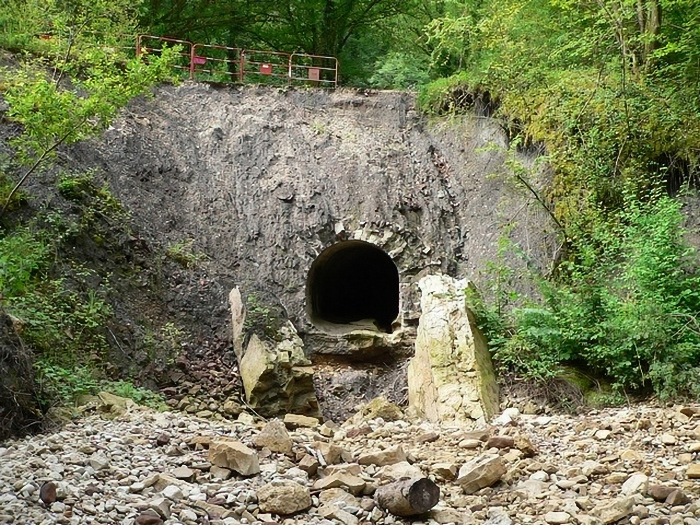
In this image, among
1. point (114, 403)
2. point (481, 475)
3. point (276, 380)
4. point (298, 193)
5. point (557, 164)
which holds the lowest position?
point (276, 380)

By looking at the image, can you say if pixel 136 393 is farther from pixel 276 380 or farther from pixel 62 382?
pixel 276 380

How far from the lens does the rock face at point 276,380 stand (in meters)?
9.38

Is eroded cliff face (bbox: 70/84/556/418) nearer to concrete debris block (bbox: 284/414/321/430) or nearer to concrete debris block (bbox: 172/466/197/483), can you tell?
concrete debris block (bbox: 284/414/321/430)

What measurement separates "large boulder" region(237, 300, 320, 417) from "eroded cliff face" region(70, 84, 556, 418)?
1.28 m

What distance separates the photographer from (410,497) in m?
4.24

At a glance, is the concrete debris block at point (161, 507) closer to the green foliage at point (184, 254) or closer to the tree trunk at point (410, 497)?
the tree trunk at point (410, 497)

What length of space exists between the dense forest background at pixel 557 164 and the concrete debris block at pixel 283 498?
329 cm

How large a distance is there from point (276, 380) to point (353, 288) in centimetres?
783

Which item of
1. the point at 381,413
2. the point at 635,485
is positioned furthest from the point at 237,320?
the point at 635,485

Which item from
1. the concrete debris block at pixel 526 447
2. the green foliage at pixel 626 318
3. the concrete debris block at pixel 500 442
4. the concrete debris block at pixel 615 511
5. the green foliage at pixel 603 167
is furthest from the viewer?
the green foliage at pixel 603 167

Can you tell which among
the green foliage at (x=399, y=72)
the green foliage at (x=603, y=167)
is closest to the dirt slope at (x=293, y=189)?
the green foliage at (x=603, y=167)

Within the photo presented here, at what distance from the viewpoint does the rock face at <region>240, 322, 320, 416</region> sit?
9.38m

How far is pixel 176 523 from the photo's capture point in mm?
3814

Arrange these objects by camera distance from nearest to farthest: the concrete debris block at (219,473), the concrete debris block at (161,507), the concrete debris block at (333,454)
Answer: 1. the concrete debris block at (161,507)
2. the concrete debris block at (219,473)
3. the concrete debris block at (333,454)
